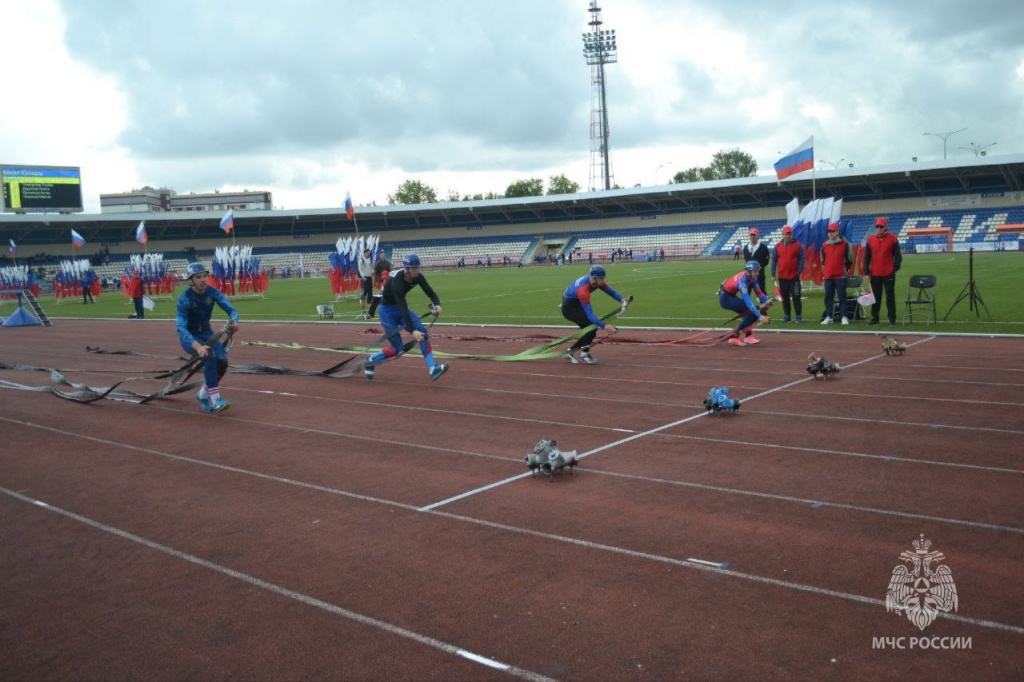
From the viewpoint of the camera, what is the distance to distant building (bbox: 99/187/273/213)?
127 m

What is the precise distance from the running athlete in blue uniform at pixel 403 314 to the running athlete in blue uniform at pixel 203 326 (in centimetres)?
264

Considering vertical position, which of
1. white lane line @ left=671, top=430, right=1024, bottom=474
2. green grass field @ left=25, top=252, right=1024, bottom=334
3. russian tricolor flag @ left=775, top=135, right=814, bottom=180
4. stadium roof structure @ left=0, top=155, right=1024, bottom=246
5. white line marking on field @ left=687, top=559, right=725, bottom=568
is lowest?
white line marking on field @ left=687, top=559, right=725, bottom=568

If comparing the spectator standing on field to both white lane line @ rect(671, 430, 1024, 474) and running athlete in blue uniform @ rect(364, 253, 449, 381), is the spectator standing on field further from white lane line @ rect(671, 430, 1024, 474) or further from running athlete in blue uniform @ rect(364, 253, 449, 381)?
white lane line @ rect(671, 430, 1024, 474)

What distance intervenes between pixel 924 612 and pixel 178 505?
5336 mm

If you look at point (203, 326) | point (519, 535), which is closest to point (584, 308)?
point (203, 326)

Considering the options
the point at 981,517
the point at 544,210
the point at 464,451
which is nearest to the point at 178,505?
the point at 464,451

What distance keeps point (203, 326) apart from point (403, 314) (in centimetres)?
286

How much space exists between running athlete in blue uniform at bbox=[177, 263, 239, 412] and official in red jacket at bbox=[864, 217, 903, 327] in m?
12.1

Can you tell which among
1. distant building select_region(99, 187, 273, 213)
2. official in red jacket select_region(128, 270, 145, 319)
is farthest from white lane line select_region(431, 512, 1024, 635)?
distant building select_region(99, 187, 273, 213)

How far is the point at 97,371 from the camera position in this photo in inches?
595

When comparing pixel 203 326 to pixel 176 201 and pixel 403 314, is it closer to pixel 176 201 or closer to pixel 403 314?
pixel 403 314

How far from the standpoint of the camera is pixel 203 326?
10406mm

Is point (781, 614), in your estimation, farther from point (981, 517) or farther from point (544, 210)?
point (544, 210)

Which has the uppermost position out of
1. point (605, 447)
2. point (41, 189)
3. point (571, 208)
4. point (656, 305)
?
point (41, 189)
